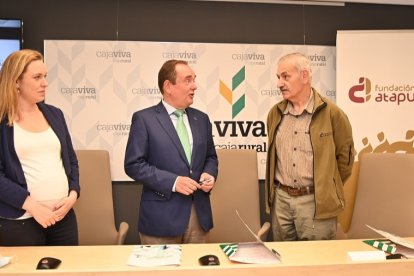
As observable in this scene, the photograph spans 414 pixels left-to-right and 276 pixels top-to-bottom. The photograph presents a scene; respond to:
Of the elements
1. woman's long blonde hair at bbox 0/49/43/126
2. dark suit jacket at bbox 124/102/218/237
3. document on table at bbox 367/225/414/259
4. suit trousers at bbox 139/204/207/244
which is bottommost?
suit trousers at bbox 139/204/207/244

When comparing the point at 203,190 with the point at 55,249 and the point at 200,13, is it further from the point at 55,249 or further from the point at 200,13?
the point at 200,13

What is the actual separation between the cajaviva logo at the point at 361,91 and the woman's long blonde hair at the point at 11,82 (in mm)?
2692

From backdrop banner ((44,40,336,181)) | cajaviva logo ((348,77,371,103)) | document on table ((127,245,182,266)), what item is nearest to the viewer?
document on table ((127,245,182,266))

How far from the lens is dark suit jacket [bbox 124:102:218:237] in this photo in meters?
2.36

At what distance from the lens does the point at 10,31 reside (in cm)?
351

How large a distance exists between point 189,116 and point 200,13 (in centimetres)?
158

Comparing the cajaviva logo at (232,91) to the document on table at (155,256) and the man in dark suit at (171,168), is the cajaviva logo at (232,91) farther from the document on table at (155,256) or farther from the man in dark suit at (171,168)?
the document on table at (155,256)

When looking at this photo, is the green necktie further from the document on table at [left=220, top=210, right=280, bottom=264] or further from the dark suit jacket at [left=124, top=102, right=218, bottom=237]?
the document on table at [left=220, top=210, right=280, bottom=264]

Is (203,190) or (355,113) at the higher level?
(355,113)

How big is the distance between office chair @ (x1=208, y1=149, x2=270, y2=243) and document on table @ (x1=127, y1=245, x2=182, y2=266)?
1533 millimetres

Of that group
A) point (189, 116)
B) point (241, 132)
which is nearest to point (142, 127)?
point (189, 116)

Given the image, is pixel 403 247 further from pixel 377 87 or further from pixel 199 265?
pixel 377 87

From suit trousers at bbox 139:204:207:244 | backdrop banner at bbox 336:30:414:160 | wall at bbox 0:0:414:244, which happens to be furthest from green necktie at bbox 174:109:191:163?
backdrop banner at bbox 336:30:414:160

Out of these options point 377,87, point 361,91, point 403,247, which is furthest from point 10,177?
point 377,87
